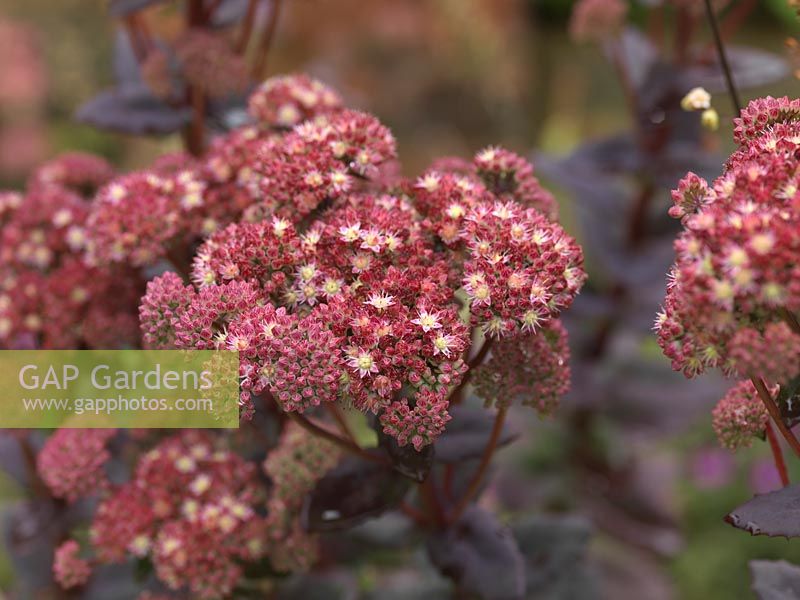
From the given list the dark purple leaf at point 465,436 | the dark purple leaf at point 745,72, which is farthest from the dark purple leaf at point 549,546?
the dark purple leaf at point 745,72

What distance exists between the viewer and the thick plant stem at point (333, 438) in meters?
0.85

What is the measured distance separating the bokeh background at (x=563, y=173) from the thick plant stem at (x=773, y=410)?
0.44 metres

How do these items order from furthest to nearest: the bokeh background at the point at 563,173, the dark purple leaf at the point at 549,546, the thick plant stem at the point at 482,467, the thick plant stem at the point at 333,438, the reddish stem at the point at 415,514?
the bokeh background at the point at 563,173, the dark purple leaf at the point at 549,546, the reddish stem at the point at 415,514, the thick plant stem at the point at 482,467, the thick plant stem at the point at 333,438

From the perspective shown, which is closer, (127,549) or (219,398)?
(219,398)

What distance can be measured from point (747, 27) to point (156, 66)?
390cm

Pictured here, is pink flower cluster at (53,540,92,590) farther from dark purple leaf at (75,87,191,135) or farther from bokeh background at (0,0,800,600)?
dark purple leaf at (75,87,191,135)

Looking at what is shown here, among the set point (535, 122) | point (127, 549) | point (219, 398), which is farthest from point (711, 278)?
point (535, 122)

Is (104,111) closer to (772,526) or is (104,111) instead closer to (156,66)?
(156,66)

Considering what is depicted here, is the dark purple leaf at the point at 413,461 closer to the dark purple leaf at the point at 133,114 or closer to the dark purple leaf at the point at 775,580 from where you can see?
the dark purple leaf at the point at 775,580

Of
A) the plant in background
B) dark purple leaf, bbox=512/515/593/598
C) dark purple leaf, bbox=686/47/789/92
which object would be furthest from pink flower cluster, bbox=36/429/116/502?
dark purple leaf, bbox=686/47/789/92

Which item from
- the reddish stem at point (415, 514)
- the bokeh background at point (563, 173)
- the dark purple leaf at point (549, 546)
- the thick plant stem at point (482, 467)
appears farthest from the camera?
the bokeh background at point (563, 173)

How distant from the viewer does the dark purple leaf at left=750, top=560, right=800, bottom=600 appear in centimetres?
86

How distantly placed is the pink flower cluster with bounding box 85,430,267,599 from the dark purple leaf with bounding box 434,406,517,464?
255mm

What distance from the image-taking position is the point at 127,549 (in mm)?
1031
